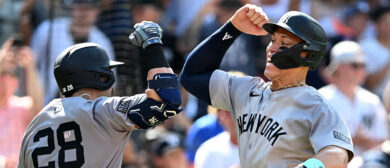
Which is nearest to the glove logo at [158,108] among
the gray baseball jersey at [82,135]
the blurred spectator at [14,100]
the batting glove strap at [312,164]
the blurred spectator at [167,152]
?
the gray baseball jersey at [82,135]

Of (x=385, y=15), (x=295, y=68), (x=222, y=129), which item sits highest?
(x=295, y=68)

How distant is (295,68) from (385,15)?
18.3ft

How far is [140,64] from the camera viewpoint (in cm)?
848

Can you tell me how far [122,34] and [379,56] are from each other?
3389 mm

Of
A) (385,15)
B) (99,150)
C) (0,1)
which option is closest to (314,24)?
(99,150)

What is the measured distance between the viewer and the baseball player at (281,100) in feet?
14.2

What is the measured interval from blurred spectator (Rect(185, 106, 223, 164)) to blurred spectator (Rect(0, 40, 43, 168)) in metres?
1.64

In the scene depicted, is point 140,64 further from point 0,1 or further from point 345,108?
point 345,108

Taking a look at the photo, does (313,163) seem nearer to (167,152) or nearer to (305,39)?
(305,39)

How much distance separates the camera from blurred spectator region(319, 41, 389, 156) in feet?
25.6

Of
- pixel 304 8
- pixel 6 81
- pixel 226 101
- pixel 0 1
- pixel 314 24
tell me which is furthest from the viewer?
pixel 304 8

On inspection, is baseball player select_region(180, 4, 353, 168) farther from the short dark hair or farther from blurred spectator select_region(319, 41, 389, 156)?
the short dark hair

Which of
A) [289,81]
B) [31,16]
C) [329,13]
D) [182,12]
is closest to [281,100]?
[289,81]

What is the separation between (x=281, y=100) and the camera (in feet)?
14.8
